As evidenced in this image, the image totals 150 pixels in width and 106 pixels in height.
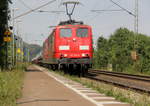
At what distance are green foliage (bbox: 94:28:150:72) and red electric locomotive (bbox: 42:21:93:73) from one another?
707 centimetres

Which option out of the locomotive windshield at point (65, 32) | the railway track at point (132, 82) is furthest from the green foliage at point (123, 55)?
the locomotive windshield at point (65, 32)

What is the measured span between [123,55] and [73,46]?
1885cm

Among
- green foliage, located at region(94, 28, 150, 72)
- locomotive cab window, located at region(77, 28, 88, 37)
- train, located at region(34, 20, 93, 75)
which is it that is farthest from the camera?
green foliage, located at region(94, 28, 150, 72)

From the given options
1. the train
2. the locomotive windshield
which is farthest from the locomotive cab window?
the locomotive windshield

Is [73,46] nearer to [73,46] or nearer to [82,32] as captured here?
[73,46]

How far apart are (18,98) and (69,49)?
43.5 feet

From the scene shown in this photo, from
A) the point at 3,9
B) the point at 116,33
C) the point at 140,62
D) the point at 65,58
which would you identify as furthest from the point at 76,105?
the point at 116,33

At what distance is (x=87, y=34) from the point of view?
79.0 feet

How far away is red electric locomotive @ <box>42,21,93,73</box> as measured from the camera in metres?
23.4

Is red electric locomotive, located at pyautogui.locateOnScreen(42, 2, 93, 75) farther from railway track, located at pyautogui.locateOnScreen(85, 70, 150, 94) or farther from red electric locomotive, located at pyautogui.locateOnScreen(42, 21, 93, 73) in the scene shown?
railway track, located at pyautogui.locateOnScreen(85, 70, 150, 94)

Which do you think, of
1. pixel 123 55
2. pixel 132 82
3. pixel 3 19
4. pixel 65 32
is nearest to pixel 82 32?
pixel 65 32

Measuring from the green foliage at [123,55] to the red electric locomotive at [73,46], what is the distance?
7069 mm

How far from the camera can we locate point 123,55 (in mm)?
41719

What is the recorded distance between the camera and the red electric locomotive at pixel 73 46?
2342 centimetres
